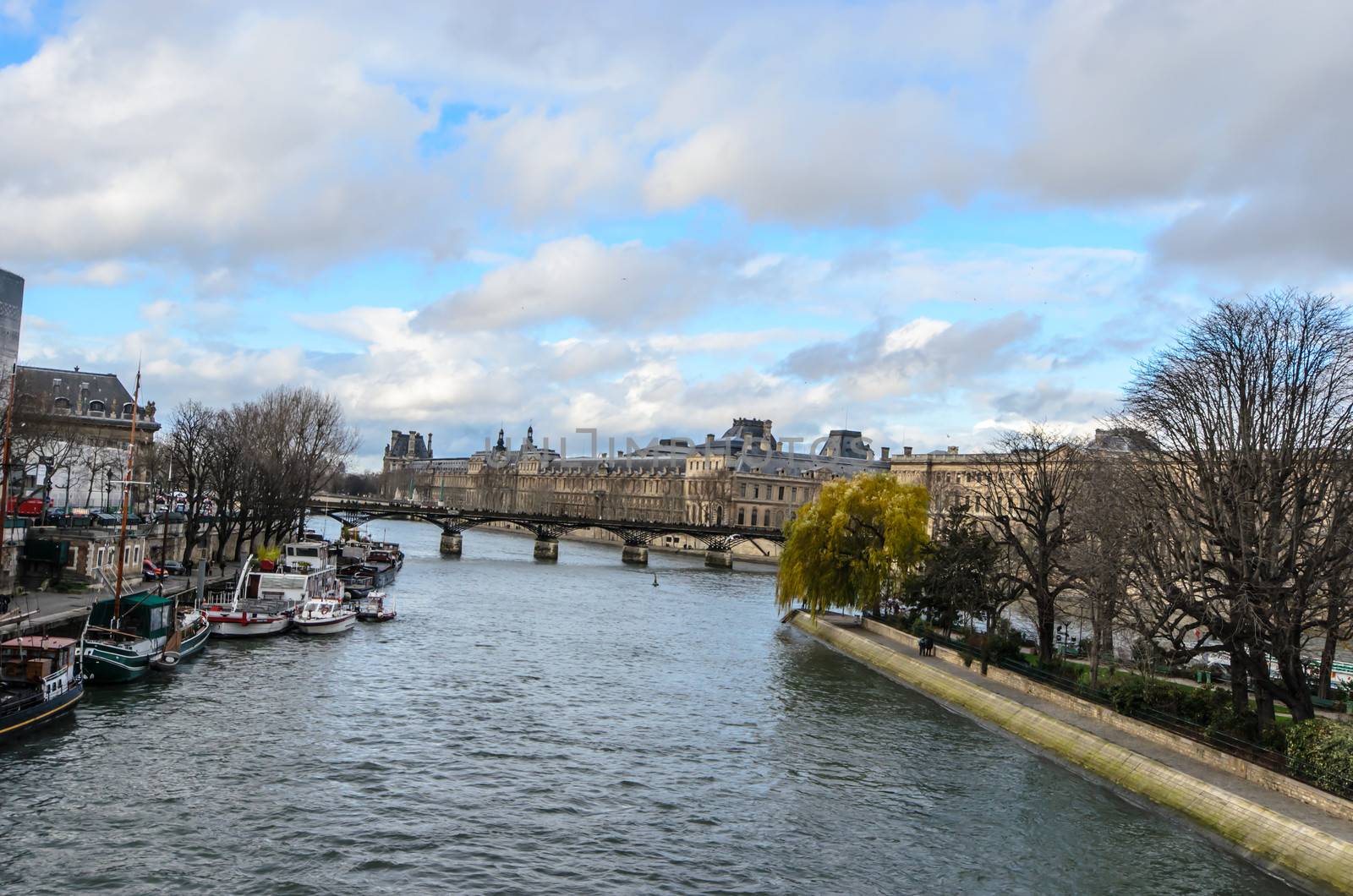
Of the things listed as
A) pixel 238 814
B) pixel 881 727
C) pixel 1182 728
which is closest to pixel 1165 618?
pixel 1182 728

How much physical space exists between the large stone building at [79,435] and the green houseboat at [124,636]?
19413 millimetres

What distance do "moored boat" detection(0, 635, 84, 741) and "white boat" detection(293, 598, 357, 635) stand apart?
2149cm

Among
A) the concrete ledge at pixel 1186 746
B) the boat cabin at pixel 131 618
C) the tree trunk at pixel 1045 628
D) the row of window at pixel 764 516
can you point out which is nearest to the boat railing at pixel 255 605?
the boat cabin at pixel 131 618

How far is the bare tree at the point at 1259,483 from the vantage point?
1267 inches

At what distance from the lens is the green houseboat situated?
39.5 m

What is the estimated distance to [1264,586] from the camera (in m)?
31.8

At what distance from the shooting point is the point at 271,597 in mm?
60062

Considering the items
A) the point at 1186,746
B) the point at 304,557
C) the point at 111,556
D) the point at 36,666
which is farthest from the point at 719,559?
the point at 36,666

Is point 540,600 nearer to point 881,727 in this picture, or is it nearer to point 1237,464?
point 881,727

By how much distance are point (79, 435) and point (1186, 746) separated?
7807cm

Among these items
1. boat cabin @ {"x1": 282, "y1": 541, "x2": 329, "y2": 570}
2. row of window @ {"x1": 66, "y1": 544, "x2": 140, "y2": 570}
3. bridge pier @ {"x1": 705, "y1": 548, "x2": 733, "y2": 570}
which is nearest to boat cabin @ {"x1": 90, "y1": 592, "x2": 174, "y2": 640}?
row of window @ {"x1": 66, "y1": 544, "x2": 140, "y2": 570}

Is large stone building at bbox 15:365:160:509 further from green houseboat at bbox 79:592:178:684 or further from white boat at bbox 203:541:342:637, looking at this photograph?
green houseboat at bbox 79:592:178:684

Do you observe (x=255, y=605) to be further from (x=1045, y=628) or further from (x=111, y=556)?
(x=1045, y=628)

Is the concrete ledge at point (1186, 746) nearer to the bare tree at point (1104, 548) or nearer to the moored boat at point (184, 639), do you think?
the bare tree at point (1104, 548)
